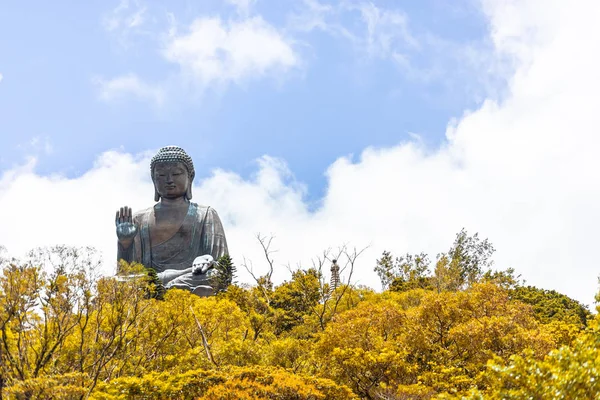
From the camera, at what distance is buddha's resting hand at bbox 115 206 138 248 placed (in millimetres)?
27328

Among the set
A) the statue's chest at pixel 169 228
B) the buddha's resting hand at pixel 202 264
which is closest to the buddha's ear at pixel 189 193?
the statue's chest at pixel 169 228

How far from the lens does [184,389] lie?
11.6 metres

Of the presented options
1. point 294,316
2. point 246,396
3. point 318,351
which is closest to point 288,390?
point 246,396

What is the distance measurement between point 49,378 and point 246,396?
297cm

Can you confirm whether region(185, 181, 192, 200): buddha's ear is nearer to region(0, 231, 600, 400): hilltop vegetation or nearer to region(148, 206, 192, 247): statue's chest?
region(148, 206, 192, 247): statue's chest

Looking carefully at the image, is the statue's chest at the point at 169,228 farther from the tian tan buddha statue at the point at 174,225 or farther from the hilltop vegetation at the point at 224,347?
the hilltop vegetation at the point at 224,347

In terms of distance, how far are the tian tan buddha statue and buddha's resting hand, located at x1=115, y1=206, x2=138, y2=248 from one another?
110 cm

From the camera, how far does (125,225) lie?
2742 cm

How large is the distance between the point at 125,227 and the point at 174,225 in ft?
9.35

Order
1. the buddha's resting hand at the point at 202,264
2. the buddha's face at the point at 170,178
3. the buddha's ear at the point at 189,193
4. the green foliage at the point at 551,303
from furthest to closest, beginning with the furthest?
1. the buddha's ear at the point at 189,193
2. the buddha's face at the point at 170,178
3. the buddha's resting hand at the point at 202,264
4. the green foliage at the point at 551,303

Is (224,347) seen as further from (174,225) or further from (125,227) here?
(174,225)

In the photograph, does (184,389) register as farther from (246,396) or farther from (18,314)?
(18,314)

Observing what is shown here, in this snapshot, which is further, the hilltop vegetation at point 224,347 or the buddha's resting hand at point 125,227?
the buddha's resting hand at point 125,227

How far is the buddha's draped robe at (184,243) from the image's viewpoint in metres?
29.3
